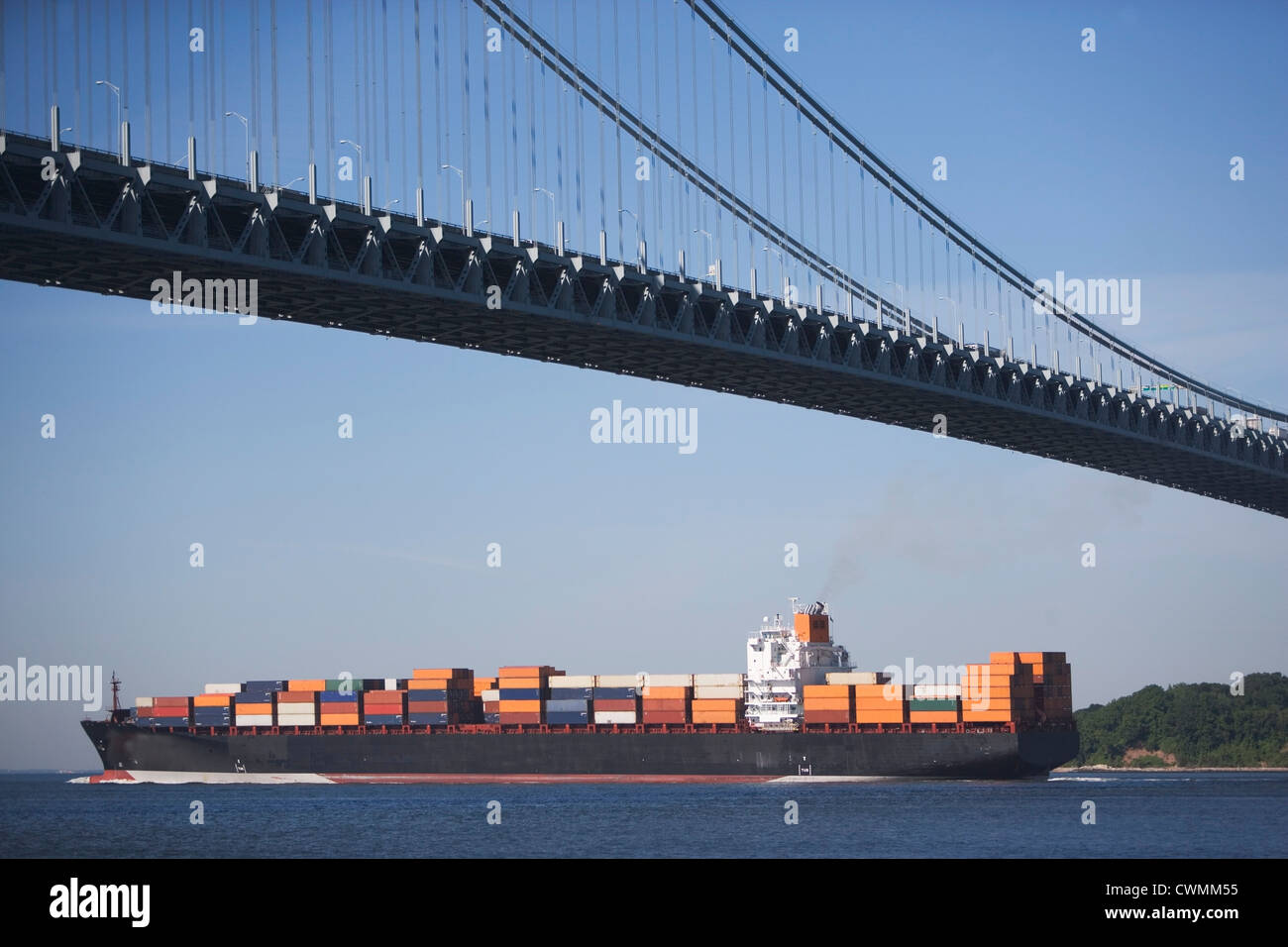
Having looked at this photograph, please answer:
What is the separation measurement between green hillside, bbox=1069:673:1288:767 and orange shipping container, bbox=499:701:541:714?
199 ft

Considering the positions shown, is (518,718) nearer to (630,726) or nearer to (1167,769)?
(630,726)

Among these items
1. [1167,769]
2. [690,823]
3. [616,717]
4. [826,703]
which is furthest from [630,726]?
[1167,769]

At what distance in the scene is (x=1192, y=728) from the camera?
5138 inches

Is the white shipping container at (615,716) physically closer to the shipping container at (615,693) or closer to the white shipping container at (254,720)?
the shipping container at (615,693)

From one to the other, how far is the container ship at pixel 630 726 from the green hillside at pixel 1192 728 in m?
54.7

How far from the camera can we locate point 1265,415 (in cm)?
8269

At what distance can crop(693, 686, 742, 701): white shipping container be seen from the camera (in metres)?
82.5

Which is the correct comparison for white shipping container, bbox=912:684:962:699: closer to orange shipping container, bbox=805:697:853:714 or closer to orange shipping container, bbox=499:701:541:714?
orange shipping container, bbox=805:697:853:714

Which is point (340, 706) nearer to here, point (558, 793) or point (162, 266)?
point (558, 793)

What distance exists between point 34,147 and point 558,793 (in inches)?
1811

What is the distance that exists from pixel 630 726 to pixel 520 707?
20.2ft

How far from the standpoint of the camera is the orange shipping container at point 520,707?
276 ft

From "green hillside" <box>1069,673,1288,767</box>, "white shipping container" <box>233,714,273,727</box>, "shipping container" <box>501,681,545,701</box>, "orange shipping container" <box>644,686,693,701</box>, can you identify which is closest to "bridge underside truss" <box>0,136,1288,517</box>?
"orange shipping container" <box>644,686,693,701</box>
